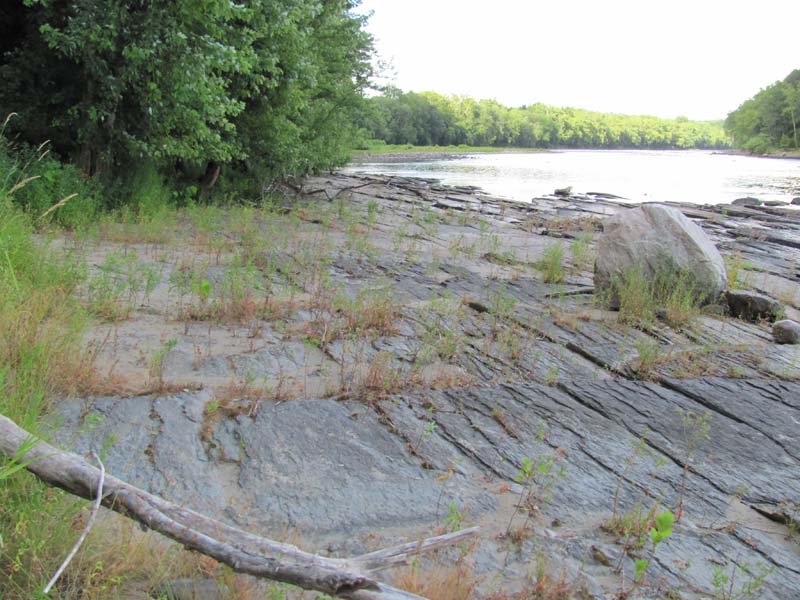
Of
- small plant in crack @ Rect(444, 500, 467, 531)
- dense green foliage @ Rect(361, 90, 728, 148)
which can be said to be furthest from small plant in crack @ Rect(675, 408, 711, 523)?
dense green foliage @ Rect(361, 90, 728, 148)

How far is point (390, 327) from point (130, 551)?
14.8 feet

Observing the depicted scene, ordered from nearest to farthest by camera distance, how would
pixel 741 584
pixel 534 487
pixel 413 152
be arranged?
pixel 741 584 → pixel 534 487 → pixel 413 152

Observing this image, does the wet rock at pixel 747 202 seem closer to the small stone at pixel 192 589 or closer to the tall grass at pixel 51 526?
the tall grass at pixel 51 526

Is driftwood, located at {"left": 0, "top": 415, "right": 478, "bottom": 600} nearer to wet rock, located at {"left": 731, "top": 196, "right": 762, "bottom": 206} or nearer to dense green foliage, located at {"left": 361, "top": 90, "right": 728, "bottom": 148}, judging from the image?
wet rock, located at {"left": 731, "top": 196, "right": 762, "bottom": 206}

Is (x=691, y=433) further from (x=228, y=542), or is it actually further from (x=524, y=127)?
(x=524, y=127)

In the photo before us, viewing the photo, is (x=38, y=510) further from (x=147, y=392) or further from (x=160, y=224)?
Answer: (x=160, y=224)

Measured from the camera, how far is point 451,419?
5.27 meters

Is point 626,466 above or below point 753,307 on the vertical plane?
below

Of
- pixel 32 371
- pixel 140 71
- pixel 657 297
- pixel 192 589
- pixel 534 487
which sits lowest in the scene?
pixel 534 487

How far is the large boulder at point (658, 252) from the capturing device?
358 inches

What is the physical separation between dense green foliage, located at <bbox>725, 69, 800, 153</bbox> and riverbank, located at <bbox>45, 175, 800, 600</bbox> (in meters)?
105

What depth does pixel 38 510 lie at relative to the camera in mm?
2672

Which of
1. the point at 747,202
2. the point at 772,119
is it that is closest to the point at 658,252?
the point at 747,202

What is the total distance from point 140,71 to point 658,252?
8.73 meters
